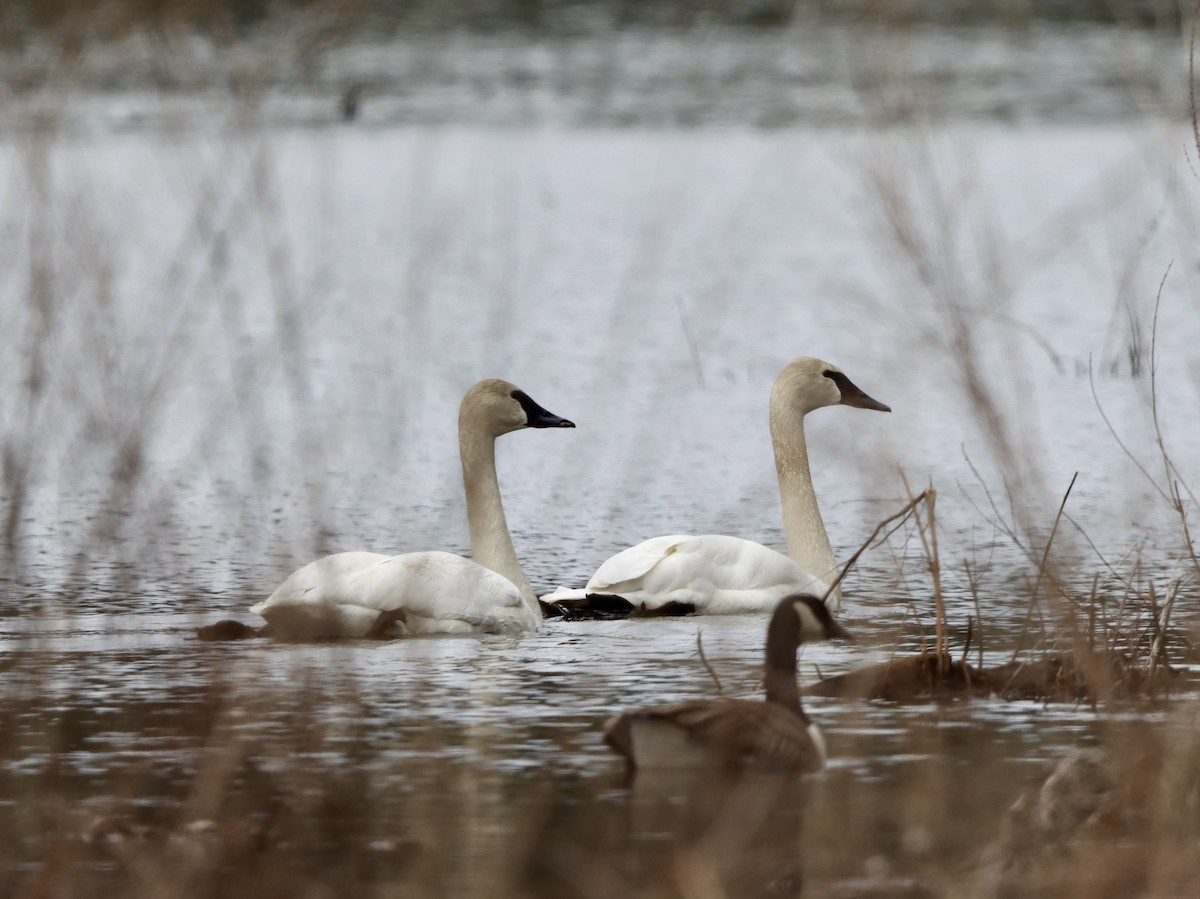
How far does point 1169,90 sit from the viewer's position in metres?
5.42

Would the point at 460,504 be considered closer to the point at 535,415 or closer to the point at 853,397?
the point at 535,415

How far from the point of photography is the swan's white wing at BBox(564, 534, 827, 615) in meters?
8.73

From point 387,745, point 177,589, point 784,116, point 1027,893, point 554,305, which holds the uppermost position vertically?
point 554,305

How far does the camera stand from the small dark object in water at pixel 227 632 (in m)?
7.14

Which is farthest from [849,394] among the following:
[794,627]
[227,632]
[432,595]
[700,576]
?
[794,627]

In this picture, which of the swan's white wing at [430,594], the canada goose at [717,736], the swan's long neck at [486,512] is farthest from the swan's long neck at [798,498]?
the canada goose at [717,736]

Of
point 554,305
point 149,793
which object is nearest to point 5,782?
point 149,793

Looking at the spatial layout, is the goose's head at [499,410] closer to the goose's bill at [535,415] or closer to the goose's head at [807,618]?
the goose's bill at [535,415]

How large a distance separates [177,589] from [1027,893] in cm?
527

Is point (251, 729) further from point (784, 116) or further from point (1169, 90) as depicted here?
point (1169, 90)

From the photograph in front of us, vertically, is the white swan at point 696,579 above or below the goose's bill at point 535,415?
below

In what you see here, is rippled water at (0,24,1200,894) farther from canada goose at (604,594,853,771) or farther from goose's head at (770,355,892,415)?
goose's head at (770,355,892,415)

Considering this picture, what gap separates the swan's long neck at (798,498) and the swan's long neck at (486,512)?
4.13ft

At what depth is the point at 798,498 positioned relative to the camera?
9672 mm
